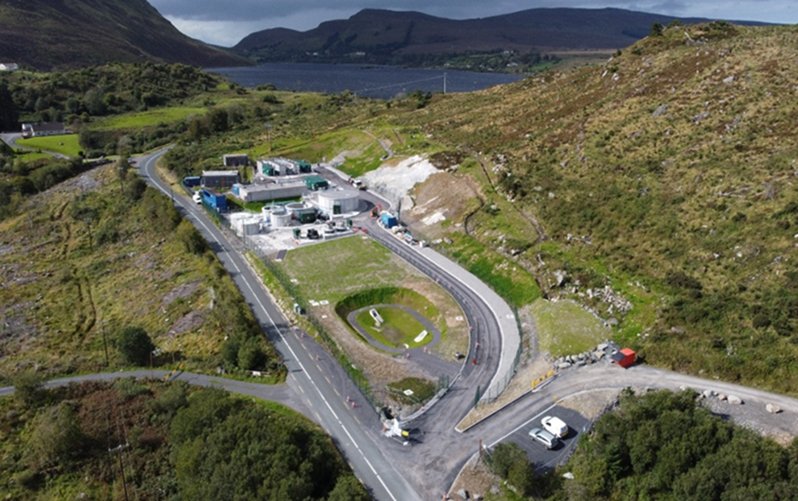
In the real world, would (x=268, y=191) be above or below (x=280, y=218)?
above

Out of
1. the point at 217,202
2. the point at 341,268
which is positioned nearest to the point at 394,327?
the point at 341,268

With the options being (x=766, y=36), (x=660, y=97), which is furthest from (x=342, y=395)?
(x=766, y=36)

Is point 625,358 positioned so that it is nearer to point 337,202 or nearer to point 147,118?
point 337,202

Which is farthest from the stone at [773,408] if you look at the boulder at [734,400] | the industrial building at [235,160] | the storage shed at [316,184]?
the industrial building at [235,160]

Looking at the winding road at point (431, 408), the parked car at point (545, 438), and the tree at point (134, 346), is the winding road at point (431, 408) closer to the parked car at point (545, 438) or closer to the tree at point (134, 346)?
the parked car at point (545, 438)

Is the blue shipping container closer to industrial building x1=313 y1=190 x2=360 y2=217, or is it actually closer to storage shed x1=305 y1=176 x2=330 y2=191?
storage shed x1=305 y1=176 x2=330 y2=191
